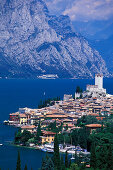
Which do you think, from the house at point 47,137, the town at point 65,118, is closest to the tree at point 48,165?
the town at point 65,118

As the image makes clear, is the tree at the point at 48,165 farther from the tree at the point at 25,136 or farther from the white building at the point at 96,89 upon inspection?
the white building at the point at 96,89

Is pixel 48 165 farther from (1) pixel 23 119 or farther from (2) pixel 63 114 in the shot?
(2) pixel 63 114

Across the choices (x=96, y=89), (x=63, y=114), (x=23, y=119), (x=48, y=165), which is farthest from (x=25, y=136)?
(x=96, y=89)

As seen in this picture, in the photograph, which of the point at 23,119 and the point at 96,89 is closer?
the point at 23,119

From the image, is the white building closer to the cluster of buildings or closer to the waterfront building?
the cluster of buildings

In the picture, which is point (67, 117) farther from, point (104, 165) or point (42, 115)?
point (104, 165)

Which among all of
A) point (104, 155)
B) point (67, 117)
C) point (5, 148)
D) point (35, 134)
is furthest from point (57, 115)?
point (104, 155)

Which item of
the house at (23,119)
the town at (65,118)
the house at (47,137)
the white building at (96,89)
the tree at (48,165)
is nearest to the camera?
the tree at (48,165)

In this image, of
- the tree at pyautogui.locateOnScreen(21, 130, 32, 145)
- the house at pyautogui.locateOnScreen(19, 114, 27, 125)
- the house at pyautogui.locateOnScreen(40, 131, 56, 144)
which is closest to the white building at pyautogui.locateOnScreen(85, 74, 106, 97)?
the house at pyautogui.locateOnScreen(19, 114, 27, 125)
